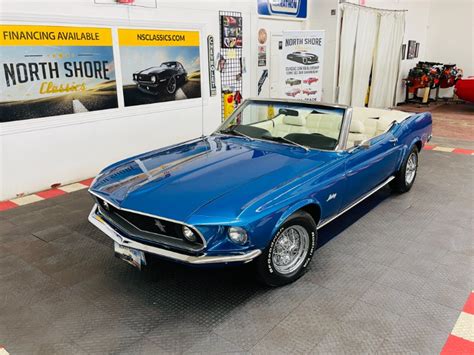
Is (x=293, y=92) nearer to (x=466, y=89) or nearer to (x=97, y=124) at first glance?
(x=97, y=124)

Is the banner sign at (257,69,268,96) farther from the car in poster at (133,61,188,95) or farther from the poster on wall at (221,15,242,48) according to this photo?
the car in poster at (133,61,188,95)

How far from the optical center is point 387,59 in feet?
38.3

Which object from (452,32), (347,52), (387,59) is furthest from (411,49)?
(347,52)

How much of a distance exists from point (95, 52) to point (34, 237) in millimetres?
2828

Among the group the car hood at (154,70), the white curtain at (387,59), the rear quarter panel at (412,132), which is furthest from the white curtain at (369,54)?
the car hood at (154,70)

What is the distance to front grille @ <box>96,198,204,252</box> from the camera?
2555 mm

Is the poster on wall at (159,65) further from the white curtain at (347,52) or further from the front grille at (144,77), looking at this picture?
the white curtain at (347,52)

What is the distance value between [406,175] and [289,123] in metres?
1.96

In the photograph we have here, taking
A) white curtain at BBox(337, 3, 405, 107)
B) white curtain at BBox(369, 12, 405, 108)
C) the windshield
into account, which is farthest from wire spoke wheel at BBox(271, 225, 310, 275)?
white curtain at BBox(369, 12, 405, 108)

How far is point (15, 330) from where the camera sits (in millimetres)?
2594

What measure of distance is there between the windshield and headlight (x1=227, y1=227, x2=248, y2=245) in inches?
54.1

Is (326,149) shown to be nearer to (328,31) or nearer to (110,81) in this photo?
(110,81)

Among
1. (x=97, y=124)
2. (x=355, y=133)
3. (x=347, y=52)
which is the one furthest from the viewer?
(x=347, y=52)

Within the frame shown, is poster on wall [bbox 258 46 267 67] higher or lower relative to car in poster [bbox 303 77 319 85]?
higher
